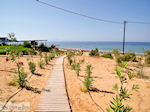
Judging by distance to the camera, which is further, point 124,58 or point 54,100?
point 124,58

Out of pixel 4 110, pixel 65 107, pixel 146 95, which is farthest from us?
pixel 146 95

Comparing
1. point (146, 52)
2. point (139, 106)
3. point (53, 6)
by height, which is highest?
point (53, 6)

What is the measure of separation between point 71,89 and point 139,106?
359 cm

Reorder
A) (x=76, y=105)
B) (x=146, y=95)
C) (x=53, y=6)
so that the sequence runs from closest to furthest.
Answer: (x=76, y=105) → (x=146, y=95) → (x=53, y=6)

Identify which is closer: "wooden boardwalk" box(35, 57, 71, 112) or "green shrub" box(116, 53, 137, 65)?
"wooden boardwalk" box(35, 57, 71, 112)

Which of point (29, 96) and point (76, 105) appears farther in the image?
point (29, 96)

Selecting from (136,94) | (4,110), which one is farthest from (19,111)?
(136,94)

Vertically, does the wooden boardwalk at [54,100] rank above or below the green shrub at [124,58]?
below

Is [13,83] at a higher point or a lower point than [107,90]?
higher

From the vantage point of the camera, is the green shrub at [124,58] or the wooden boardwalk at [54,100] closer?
the wooden boardwalk at [54,100]

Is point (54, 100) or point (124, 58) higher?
point (124, 58)

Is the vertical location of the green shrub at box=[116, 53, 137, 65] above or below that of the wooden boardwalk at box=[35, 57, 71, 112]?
A: above

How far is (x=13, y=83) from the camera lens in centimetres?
667

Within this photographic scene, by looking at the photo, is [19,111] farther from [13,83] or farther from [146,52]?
[146,52]
